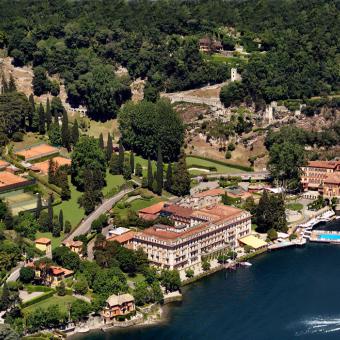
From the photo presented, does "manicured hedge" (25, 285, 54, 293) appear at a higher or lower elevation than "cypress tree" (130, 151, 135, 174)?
lower

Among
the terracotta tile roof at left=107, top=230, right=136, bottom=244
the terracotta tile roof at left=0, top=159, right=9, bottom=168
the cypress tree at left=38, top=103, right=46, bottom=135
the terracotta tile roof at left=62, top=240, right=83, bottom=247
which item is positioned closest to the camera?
the terracotta tile roof at left=62, top=240, right=83, bottom=247

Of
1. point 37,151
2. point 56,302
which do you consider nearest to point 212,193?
point 37,151

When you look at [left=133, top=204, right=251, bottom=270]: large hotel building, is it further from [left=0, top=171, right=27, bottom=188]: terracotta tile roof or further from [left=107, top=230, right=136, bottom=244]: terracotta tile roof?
[left=0, top=171, right=27, bottom=188]: terracotta tile roof

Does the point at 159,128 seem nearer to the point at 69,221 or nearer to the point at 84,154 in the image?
the point at 84,154

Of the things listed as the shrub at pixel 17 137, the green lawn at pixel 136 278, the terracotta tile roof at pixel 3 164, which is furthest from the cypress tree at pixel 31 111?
the green lawn at pixel 136 278

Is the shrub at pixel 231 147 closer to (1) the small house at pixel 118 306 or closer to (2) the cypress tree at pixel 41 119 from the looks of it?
(2) the cypress tree at pixel 41 119

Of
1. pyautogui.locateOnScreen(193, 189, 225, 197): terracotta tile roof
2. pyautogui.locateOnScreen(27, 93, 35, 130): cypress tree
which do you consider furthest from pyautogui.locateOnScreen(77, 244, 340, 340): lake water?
pyautogui.locateOnScreen(27, 93, 35, 130): cypress tree
